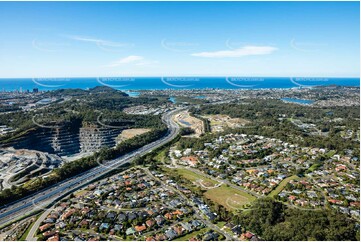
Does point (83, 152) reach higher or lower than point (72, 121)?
lower

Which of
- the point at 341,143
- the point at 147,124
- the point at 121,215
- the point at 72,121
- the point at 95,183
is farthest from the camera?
the point at 147,124

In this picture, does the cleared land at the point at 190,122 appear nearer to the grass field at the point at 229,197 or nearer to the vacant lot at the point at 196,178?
the vacant lot at the point at 196,178

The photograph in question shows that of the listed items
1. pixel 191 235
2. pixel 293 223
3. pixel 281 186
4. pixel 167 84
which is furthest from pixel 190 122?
pixel 167 84

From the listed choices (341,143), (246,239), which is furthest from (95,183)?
(341,143)

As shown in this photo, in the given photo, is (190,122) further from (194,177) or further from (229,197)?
(229,197)

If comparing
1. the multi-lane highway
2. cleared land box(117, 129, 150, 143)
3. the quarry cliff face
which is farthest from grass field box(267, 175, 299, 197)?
the quarry cliff face

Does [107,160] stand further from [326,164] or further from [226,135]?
[326,164]

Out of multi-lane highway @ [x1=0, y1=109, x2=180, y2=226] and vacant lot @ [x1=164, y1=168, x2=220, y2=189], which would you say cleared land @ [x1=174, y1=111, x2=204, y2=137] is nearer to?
multi-lane highway @ [x1=0, y1=109, x2=180, y2=226]
